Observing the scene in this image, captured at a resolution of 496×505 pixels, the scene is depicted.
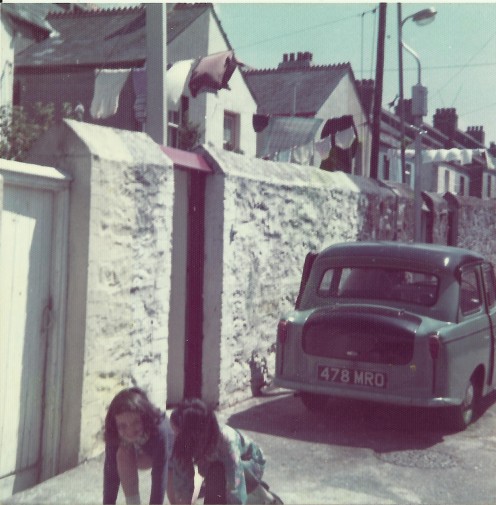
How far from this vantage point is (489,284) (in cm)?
816

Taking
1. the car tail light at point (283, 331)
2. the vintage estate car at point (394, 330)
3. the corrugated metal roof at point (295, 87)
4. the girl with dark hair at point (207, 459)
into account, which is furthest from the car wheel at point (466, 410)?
the corrugated metal roof at point (295, 87)

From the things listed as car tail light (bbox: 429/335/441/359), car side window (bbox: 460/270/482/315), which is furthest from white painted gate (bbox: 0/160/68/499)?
car side window (bbox: 460/270/482/315)

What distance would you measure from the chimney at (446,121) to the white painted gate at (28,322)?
1566 inches

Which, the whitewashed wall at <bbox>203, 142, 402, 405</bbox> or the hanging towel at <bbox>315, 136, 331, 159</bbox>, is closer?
the whitewashed wall at <bbox>203, 142, 402, 405</bbox>

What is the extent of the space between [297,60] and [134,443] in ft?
102

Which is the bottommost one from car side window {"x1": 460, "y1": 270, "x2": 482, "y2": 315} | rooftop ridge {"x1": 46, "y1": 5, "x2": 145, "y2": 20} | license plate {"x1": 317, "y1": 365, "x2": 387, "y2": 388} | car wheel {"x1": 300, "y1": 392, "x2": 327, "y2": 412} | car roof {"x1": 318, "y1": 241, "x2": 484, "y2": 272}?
car wheel {"x1": 300, "y1": 392, "x2": 327, "y2": 412}

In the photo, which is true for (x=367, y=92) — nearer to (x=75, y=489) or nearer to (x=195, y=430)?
(x=75, y=489)

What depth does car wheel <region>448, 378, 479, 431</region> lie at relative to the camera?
7.03 meters

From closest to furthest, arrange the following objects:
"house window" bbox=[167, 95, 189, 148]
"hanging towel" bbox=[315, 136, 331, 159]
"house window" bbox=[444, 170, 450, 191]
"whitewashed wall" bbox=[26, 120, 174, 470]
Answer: "whitewashed wall" bbox=[26, 120, 174, 470], "hanging towel" bbox=[315, 136, 331, 159], "house window" bbox=[167, 95, 189, 148], "house window" bbox=[444, 170, 450, 191]

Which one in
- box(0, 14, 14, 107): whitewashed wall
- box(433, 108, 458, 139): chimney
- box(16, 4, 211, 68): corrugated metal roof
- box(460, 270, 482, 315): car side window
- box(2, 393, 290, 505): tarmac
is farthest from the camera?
box(433, 108, 458, 139): chimney

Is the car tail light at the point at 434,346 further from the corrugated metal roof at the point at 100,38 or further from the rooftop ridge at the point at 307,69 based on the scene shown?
the rooftop ridge at the point at 307,69

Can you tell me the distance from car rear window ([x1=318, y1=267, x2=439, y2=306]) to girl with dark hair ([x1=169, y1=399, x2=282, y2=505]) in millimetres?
3593

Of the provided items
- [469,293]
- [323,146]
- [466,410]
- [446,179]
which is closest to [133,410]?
[466,410]

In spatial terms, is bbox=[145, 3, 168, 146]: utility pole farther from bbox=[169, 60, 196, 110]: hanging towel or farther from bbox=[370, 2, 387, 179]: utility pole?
bbox=[370, 2, 387, 179]: utility pole
